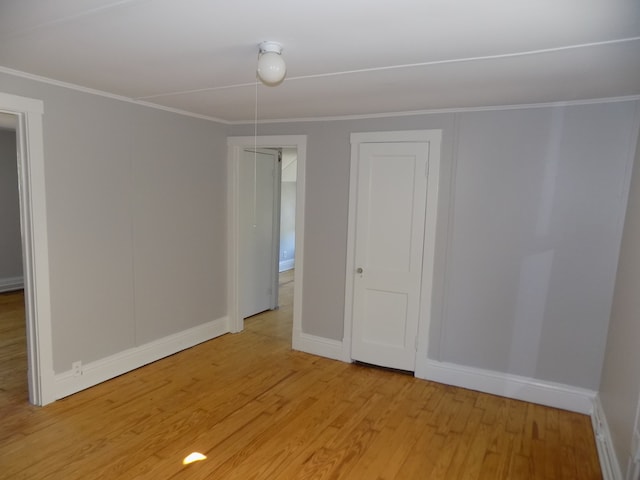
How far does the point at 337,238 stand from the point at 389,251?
525 millimetres

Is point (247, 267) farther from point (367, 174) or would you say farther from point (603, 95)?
point (603, 95)

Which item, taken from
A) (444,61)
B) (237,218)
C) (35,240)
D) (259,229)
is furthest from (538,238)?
(35,240)

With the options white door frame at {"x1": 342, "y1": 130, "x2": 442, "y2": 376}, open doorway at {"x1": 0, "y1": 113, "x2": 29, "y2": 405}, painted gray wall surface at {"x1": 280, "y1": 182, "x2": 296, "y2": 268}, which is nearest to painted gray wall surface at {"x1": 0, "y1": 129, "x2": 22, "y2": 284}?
open doorway at {"x1": 0, "y1": 113, "x2": 29, "y2": 405}

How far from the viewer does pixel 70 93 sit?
2912 millimetres

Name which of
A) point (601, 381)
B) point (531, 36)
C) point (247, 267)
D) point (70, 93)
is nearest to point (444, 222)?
point (601, 381)

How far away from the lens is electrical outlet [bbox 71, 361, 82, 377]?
310 cm

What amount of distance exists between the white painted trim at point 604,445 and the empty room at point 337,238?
0.02 meters

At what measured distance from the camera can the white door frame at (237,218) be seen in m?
3.99

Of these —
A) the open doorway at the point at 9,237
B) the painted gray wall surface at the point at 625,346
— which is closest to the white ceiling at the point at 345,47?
the painted gray wall surface at the point at 625,346

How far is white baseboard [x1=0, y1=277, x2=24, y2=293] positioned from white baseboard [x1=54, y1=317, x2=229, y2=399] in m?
3.84

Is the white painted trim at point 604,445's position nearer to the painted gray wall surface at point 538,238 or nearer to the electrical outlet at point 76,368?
the painted gray wall surface at point 538,238

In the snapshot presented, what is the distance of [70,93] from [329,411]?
2979 mm

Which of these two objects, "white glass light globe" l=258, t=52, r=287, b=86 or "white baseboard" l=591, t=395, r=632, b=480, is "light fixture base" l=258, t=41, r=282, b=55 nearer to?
"white glass light globe" l=258, t=52, r=287, b=86

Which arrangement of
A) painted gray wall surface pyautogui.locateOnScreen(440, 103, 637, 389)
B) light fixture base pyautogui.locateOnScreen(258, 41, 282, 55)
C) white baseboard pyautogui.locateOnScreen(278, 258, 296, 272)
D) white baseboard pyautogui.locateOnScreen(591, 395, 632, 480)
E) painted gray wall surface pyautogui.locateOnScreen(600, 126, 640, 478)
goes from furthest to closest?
white baseboard pyautogui.locateOnScreen(278, 258, 296, 272) < painted gray wall surface pyautogui.locateOnScreen(440, 103, 637, 389) < white baseboard pyautogui.locateOnScreen(591, 395, 632, 480) < painted gray wall surface pyautogui.locateOnScreen(600, 126, 640, 478) < light fixture base pyautogui.locateOnScreen(258, 41, 282, 55)
